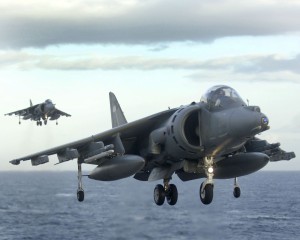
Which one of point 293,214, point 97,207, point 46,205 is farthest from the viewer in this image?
point 46,205

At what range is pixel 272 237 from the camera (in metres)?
121

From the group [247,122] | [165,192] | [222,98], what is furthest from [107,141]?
[247,122]

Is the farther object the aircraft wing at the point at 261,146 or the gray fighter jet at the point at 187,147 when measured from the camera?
the aircraft wing at the point at 261,146

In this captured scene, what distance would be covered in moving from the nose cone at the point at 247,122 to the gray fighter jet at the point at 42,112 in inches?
1750

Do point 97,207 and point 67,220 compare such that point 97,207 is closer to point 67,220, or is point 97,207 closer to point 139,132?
point 67,220

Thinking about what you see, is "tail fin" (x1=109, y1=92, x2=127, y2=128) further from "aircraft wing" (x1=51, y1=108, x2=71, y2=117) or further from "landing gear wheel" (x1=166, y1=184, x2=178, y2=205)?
"aircraft wing" (x1=51, y1=108, x2=71, y2=117)

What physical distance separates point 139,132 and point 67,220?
12326 cm

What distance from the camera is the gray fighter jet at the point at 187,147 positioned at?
20.4 meters

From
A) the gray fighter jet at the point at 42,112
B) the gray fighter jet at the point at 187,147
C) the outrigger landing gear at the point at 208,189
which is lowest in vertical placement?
the outrigger landing gear at the point at 208,189

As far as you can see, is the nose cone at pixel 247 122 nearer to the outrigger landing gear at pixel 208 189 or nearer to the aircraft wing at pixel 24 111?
the outrigger landing gear at pixel 208 189

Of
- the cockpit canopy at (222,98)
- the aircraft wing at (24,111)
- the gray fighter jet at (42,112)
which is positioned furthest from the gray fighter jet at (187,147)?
the aircraft wing at (24,111)

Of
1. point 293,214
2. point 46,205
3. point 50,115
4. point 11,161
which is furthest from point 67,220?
point 11,161

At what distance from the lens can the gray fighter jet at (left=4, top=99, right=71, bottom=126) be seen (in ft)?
203

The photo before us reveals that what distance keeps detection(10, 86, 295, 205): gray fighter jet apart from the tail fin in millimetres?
6285
